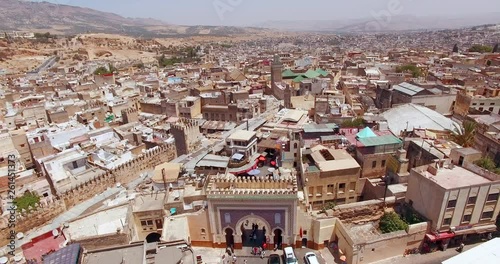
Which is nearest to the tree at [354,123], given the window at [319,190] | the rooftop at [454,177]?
the window at [319,190]

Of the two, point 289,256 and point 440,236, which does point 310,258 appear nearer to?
point 289,256

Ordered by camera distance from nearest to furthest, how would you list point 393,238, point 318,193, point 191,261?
point 191,261 → point 393,238 → point 318,193

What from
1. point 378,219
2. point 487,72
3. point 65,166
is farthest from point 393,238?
point 487,72

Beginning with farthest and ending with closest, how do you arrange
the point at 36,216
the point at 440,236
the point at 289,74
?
1. the point at 289,74
2. the point at 36,216
3. the point at 440,236

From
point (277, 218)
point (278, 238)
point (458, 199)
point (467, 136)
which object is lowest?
point (278, 238)

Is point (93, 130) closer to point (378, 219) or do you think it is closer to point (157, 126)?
point (157, 126)

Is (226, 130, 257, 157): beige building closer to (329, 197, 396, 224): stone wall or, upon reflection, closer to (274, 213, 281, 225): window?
(274, 213, 281, 225): window

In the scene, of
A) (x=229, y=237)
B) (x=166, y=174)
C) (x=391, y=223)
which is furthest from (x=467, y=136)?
(x=166, y=174)
